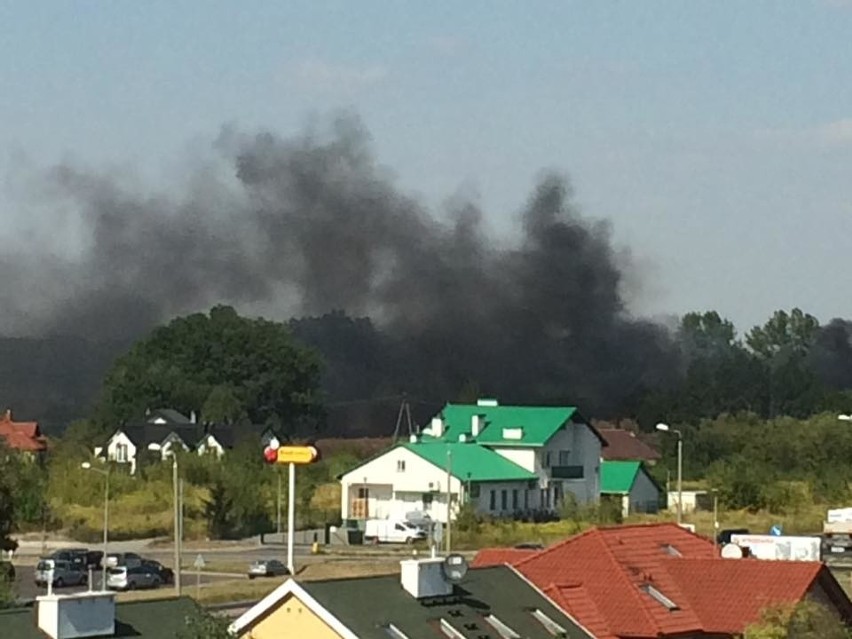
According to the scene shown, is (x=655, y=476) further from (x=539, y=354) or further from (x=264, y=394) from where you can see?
(x=539, y=354)

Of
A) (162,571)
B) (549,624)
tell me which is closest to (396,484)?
(162,571)

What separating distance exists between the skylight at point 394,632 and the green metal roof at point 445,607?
0.09ft

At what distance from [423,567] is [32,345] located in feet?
348

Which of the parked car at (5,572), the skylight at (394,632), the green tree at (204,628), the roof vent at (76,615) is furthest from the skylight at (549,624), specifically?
the parked car at (5,572)

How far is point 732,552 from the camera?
30.9 metres

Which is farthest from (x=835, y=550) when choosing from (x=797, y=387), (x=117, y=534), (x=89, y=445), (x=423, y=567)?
(x=797, y=387)

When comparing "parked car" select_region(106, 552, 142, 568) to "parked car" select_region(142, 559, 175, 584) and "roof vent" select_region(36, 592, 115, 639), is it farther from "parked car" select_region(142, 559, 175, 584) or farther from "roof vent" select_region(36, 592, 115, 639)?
"roof vent" select_region(36, 592, 115, 639)

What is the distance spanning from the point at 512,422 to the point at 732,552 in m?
49.4

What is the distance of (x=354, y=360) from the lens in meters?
136

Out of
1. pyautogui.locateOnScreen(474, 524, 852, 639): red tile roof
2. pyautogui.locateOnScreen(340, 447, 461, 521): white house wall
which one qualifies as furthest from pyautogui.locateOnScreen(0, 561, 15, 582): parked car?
pyautogui.locateOnScreen(340, 447, 461, 521): white house wall

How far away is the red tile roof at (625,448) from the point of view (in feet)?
314

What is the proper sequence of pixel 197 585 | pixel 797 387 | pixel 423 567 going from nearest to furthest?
pixel 423 567, pixel 197 585, pixel 797 387

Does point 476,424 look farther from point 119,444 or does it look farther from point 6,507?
point 6,507

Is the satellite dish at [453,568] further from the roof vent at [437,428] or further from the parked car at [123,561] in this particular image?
the roof vent at [437,428]
